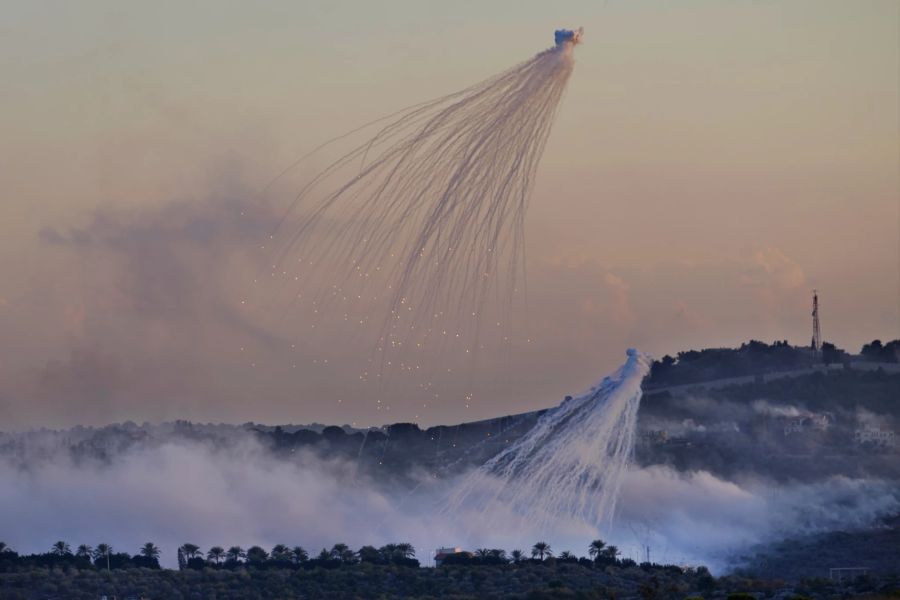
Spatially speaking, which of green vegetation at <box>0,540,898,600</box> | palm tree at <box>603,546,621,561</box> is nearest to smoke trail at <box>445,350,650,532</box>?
green vegetation at <box>0,540,898,600</box>

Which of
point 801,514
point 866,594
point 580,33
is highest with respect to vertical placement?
point 801,514

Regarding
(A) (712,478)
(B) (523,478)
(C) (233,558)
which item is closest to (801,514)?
(A) (712,478)

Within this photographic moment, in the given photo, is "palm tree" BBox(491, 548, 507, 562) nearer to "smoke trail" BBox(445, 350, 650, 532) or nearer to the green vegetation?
the green vegetation

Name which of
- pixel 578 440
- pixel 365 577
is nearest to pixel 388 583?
pixel 365 577

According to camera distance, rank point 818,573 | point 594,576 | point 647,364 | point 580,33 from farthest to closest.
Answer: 1. point 818,573
2. point 594,576
3. point 647,364
4. point 580,33

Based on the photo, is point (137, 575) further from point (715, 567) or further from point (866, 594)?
point (866, 594)
